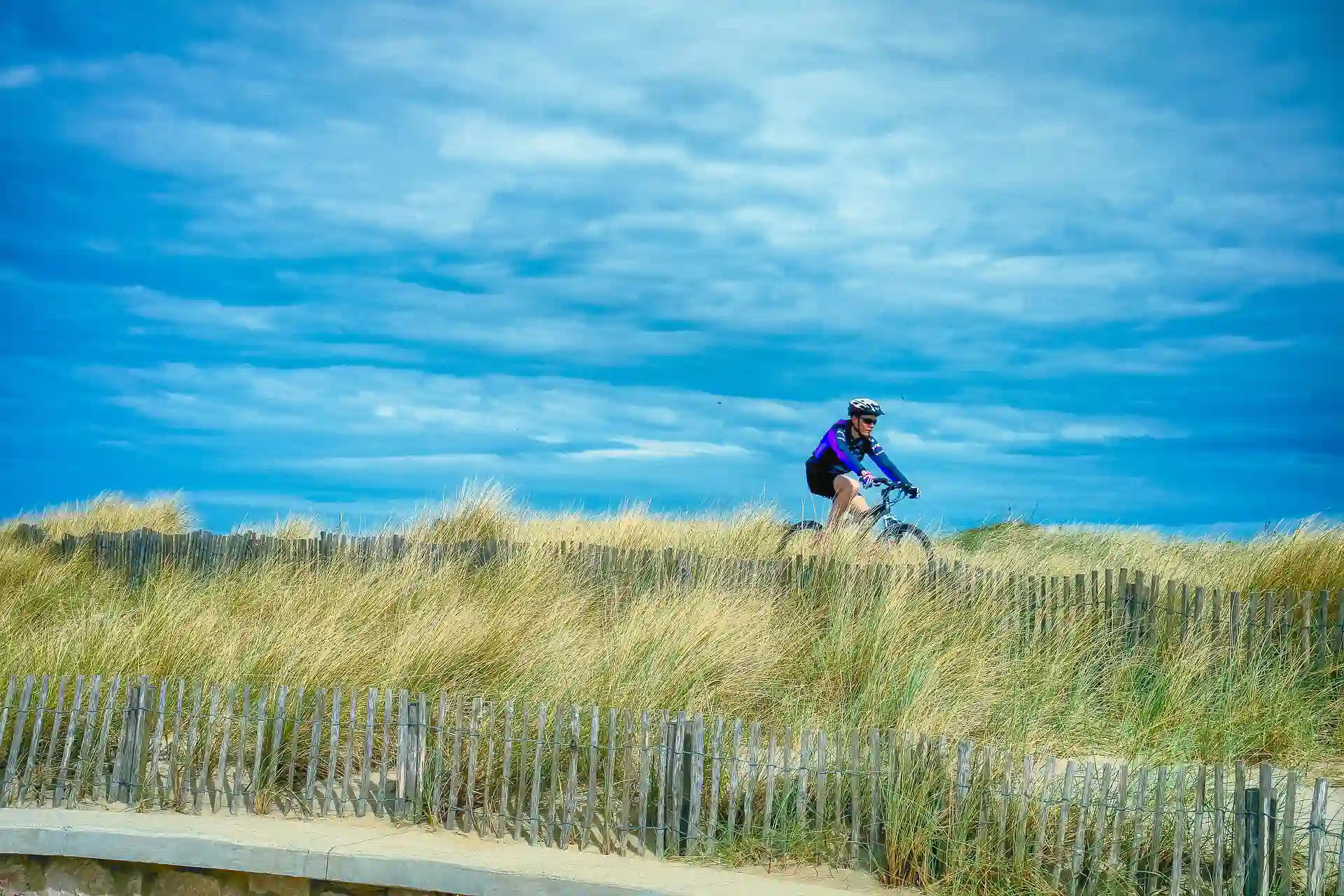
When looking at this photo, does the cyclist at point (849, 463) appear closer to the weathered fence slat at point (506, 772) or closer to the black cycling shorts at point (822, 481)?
the black cycling shorts at point (822, 481)

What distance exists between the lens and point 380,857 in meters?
5.73

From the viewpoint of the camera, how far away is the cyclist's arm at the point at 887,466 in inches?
489

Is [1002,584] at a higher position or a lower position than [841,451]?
lower

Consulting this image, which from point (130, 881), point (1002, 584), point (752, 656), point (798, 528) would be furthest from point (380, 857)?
point (798, 528)

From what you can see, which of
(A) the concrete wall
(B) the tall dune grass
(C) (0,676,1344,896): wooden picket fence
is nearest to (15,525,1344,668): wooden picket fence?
(B) the tall dune grass

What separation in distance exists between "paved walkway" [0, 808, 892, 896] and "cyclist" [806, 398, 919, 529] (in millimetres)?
6764

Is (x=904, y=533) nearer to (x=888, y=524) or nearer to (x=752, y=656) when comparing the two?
(x=888, y=524)

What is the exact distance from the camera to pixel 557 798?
21.6ft

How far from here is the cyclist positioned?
12406 millimetres

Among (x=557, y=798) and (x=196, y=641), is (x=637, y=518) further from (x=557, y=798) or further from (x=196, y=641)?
(x=557, y=798)

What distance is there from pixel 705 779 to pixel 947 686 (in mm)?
2623

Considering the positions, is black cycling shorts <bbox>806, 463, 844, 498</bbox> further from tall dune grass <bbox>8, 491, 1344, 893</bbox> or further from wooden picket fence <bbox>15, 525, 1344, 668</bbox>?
wooden picket fence <bbox>15, 525, 1344, 668</bbox>

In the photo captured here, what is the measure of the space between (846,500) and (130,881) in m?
8.02

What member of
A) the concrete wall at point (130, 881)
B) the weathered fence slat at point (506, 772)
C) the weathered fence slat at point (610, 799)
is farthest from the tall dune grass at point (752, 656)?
the concrete wall at point (130, 881)
